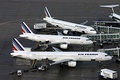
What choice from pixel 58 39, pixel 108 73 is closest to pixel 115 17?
pixel 58 39

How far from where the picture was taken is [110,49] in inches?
3944

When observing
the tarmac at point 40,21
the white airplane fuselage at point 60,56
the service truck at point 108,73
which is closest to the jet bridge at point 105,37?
the tarmac at point 40,21

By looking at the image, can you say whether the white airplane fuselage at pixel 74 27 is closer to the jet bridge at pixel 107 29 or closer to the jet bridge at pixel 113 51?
the jet bridge at pixel 107 29

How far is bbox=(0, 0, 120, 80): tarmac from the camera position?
90312 mm

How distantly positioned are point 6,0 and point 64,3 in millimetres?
22248

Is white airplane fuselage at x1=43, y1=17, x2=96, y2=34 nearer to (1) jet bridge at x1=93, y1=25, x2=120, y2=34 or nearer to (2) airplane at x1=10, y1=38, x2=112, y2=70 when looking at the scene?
(1) jet bridge at x1=93, y1=25, x2=120, y2=34

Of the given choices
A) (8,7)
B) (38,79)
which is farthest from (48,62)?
(8,7)

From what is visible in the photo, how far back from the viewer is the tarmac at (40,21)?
90312mm

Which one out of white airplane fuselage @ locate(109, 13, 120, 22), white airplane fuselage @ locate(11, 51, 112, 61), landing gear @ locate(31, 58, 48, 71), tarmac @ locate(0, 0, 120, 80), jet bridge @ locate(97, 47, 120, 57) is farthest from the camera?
white airplane fuselage @ locate(109, 13, 120, 22)

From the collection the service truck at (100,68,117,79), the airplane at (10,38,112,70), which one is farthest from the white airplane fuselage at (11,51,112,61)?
the service truck at (100,68,117,79)

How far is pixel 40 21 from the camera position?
12988 centimetres

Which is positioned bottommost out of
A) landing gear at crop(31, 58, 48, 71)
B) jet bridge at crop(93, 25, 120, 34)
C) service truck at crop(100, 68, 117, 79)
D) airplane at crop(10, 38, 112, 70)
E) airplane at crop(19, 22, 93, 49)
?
service truck at crop(100, 68, 117, 79)

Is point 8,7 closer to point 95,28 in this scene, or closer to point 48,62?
point 95,28

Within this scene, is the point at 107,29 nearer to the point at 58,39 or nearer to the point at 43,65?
the point at 58,39
